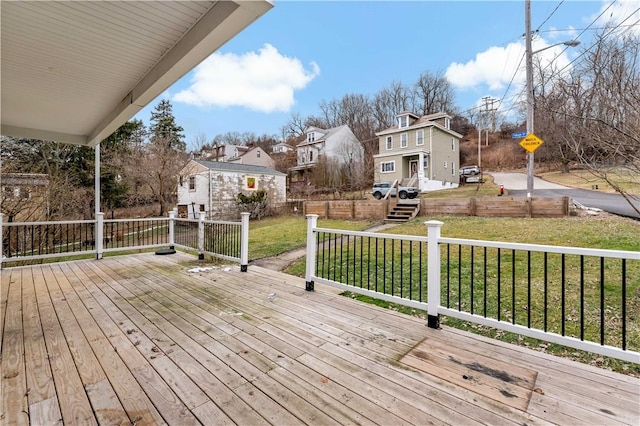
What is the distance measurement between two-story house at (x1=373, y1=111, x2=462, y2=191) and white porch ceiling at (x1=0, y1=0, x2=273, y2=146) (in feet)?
60.0

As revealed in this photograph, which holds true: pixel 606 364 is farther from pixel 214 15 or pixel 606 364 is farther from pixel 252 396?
pixel 214 15

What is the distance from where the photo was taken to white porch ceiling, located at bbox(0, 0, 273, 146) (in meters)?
2.38

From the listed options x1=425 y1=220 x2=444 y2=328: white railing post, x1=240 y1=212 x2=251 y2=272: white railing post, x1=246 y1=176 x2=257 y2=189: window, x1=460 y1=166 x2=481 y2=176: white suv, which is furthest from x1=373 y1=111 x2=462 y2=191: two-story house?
x1=425 y1=220 x2=444 y2=328: white railing post

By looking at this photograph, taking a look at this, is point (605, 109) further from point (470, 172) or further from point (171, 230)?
point (470, 172)

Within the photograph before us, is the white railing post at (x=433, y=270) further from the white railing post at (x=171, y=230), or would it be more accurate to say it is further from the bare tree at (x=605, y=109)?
the white railing post at (x=171, y=230)

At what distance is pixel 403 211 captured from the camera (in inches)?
453

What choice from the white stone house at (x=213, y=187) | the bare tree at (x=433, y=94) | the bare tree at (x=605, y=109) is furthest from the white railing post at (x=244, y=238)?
the bare tree at (x=433, y=94)

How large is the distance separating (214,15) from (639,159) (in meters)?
4.23

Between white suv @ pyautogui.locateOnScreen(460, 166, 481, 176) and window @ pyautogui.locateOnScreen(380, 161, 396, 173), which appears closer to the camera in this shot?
window @ pyautogui.locateOnScreen(380, 161, 396, 173)

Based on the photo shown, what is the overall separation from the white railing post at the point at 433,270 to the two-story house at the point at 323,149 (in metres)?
23.3

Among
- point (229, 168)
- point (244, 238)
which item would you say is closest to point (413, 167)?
point (229, 168)

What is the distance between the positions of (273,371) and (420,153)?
20.9m

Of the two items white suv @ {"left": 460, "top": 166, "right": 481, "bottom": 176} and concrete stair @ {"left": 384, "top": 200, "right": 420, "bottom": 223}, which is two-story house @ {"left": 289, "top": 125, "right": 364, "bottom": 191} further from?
concrete stair @ {"left": 384, "top": 200, "right": 420, "bottom": 223}

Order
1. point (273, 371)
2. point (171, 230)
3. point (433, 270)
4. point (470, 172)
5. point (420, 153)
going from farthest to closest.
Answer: point (470, 172), point (420, 153), point (171, 230), point (433, 270), point (273, 371)
